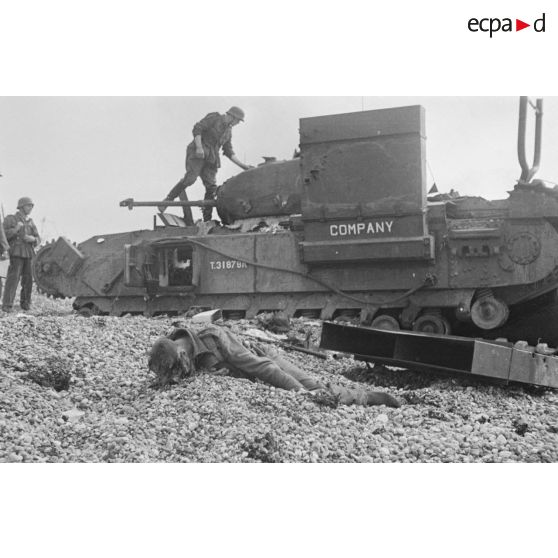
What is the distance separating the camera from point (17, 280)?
1349 centimetres

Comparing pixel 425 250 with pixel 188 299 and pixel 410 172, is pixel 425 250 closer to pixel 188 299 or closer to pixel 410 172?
pixel 410 172

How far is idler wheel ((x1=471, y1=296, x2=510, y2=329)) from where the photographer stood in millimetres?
10539

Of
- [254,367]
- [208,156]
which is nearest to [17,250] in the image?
[208,156]

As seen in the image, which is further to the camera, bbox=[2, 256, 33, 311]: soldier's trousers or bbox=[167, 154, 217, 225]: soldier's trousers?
bbox=[167, 154, 217, 225]: soldier's trousers

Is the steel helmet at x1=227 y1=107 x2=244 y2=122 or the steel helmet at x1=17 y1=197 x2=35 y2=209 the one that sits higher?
the steel helmet at x1=227 y1=107 x2=244 y2=122

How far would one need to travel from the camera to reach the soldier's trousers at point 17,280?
43.5ft

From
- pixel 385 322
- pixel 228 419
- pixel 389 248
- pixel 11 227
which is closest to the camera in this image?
pixel 228 419

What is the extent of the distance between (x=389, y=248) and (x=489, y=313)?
1.54 meters

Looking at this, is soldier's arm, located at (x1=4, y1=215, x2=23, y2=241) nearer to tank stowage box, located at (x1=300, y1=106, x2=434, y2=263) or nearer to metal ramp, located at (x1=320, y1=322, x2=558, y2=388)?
tank stowage box, located at (x1=300, y1=106, x2=434, y2=263)

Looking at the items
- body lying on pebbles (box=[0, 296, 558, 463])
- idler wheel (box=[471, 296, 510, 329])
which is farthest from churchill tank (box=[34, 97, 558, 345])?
body lying on pebbles (box=[0, 296, 558, 463])

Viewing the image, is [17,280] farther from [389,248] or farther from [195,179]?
[389,248]

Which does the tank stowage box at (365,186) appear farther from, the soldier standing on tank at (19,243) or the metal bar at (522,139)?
the soldier standing on tank at (19,243)

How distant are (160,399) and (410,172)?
207 inches

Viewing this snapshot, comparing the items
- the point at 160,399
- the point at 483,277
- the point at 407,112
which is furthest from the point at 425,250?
the point at 160,399
